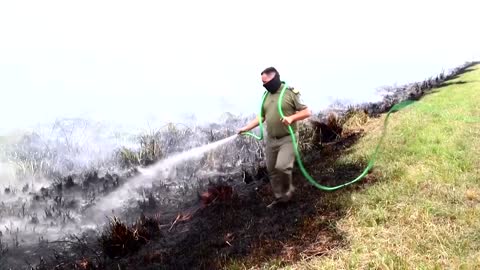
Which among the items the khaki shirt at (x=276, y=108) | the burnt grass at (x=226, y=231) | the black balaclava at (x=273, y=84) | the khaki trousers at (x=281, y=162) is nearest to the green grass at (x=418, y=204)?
the burnt grass at (x=226, y=231)

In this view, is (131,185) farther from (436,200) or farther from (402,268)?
(402,268)

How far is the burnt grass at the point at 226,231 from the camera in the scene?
6.11 metres

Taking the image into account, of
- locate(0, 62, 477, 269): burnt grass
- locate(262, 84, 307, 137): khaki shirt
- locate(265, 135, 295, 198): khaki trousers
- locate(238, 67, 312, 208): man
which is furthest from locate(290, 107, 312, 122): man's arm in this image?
locate(0, 62, 477, 269): burnt grass

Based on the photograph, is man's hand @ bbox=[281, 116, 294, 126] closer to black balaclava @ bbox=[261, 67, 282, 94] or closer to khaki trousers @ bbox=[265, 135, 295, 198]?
khaki trousers @ bbox=[265, 135, 295, 198]

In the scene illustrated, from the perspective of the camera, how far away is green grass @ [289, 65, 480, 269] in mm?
5082

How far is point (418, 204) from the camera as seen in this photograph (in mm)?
6238

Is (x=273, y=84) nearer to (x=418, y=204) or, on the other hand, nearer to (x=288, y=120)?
(x=288, y=120)

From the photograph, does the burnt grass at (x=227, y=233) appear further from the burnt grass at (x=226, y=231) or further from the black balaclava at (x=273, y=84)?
the black balaclava at (x=273, y=84)

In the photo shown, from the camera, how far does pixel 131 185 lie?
11805 millimetres

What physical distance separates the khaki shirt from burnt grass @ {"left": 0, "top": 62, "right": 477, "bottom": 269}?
1110 mm

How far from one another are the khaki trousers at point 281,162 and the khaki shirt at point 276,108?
0.40 feet

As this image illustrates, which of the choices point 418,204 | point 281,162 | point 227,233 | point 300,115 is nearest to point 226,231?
point 227,233

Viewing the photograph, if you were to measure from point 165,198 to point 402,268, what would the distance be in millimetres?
6635

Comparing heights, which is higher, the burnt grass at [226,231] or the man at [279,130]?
the man at [279,130]
